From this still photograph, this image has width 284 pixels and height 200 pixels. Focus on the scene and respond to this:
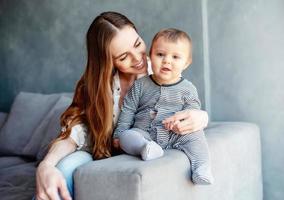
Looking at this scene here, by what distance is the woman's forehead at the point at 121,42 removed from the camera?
1.83 metres

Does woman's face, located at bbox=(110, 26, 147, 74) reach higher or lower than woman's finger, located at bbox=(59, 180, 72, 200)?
higher

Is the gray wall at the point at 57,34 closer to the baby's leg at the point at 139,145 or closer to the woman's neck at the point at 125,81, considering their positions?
the woman's neck at the point at 125,81

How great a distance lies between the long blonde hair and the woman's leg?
0.07 meters

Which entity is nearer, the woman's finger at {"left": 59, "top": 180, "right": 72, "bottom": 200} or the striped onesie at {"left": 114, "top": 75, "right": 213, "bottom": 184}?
the woman's finger at {"left": 59, "top": 180, "right": 72, "bottom": 200}

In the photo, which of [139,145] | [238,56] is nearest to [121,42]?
[139,145]

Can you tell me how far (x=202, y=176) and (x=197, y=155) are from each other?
0.08 m

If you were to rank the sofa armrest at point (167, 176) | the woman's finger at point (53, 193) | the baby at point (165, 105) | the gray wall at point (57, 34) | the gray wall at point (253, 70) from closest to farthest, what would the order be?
the sofa armrest at point (167, 176) → the woman's finger at point (53, 193) → the baby at point (165, 105) → the gray wall at point (253, 70) → the gray wall at point (57, 34)

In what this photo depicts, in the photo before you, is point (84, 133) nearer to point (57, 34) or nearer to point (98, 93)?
point (98, 93)

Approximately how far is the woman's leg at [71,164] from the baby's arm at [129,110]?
0.45 ft

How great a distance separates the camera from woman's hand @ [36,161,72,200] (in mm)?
1560

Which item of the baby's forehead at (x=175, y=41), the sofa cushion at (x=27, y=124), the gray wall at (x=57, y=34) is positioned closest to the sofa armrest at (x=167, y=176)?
the baby's forehead at (x=175, y=41)

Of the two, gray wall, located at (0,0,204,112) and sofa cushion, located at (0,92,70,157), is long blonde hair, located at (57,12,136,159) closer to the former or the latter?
gray wall, located at (0,0,204,112)

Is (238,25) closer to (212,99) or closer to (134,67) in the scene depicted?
(212,99)

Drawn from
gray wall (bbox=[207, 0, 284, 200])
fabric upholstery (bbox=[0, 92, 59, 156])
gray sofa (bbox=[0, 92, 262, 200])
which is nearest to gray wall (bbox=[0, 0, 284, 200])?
gray wall (bbox=[207, 0, 284, 200])
